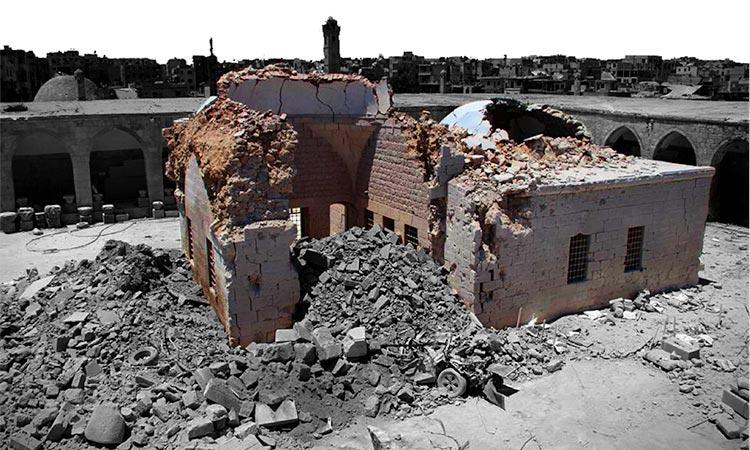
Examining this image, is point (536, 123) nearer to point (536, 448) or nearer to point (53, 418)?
point (536, 448)

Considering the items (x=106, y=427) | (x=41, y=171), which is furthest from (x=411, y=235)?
(x=41, y=171)

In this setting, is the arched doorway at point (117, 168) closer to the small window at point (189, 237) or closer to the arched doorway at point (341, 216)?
the arched doorway at point (341, 216)

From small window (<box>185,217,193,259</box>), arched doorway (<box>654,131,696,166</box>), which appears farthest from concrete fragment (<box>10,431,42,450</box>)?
arched doorway (<box>654,131,696,166</box>)

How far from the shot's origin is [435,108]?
29.0m

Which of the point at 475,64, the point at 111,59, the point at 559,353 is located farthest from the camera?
the point at 475,64

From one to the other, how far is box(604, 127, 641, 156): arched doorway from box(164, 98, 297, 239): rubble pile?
18.0 metres

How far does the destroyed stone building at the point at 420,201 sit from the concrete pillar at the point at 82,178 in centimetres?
955

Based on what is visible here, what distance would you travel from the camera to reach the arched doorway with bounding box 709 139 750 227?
23.3 metres

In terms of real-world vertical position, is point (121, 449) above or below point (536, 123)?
below

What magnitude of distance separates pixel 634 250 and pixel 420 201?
480 cm

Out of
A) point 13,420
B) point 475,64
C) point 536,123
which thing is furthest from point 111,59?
point 13,420

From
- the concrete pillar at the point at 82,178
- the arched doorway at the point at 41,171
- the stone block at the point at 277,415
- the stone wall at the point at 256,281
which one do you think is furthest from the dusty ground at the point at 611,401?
the arched doorway at the point at 41,171

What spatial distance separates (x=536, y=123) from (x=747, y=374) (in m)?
9.35

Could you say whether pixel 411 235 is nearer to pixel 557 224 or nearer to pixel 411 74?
pixel 557 224
